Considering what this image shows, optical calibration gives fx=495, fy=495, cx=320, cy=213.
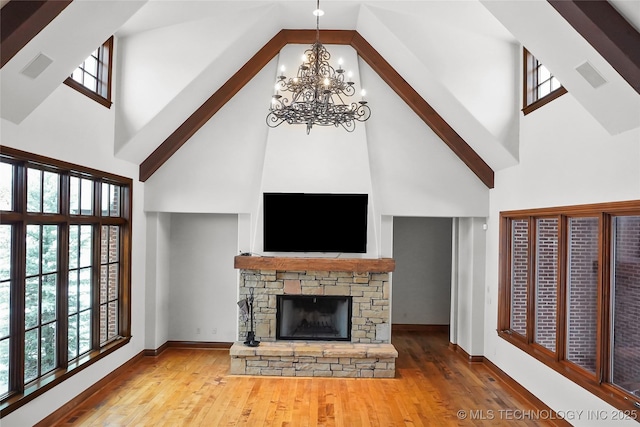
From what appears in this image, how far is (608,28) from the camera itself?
348 cm

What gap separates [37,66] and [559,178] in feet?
16.6

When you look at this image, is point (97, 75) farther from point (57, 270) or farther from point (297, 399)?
point (297, 399)

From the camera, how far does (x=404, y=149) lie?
293 inches

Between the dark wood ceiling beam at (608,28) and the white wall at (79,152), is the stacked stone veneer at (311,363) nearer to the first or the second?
the white wall at (79,152)

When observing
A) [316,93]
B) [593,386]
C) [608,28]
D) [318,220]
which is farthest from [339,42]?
[593,386]

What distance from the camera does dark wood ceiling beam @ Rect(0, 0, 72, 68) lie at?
3.32m

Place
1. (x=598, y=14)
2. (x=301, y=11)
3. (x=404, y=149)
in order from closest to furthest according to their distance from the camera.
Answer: (x=598, y=14), (x=301, y=11), (x=404, y=149)

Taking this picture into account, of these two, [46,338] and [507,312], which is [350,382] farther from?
[46,338]

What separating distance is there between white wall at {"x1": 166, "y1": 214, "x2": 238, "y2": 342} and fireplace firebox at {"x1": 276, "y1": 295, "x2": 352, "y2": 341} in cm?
109

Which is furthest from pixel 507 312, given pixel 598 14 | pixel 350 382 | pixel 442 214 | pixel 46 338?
pixel 46 338

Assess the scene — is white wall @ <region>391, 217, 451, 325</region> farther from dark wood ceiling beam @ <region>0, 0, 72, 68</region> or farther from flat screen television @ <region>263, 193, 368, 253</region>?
dark wood ceiling beam @ <region>0, 0, 72, 68</region>

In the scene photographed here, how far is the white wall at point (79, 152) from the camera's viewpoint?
176 inches

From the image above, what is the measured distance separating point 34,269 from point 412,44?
486cm

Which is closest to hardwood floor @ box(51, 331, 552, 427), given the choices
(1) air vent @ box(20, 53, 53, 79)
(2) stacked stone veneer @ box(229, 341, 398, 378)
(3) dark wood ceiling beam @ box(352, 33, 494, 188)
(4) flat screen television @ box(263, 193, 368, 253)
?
(2) stacked stone veneer @ box(229, 341, 398, 378)
